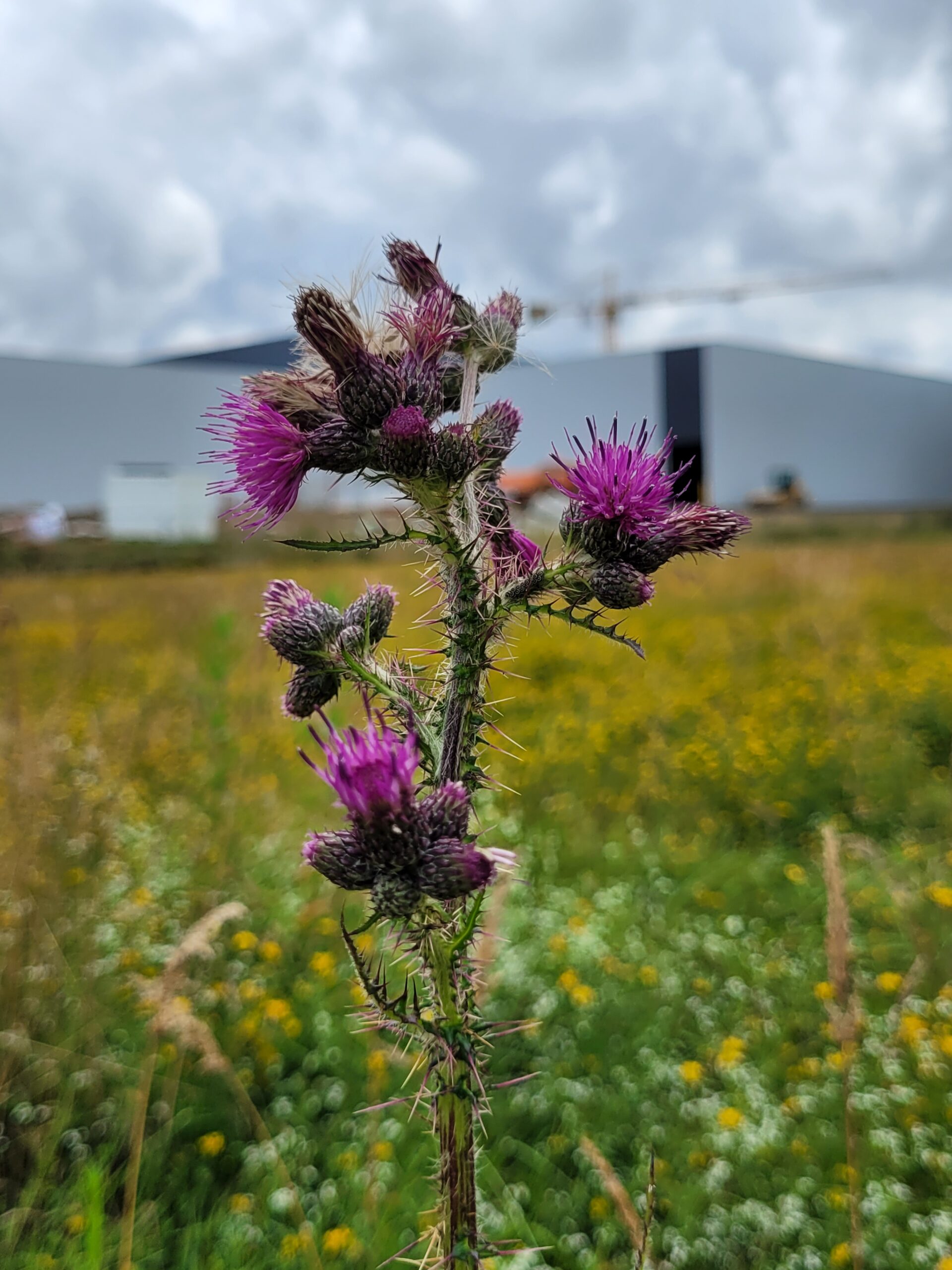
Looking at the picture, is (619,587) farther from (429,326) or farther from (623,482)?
(429,326)

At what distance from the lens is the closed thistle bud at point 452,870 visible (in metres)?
0.73

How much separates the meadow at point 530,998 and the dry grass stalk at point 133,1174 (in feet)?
0.06

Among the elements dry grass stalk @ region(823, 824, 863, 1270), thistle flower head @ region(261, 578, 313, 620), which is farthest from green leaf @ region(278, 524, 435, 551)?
dry grass stalk @ region(823, 824, 863, 1270)

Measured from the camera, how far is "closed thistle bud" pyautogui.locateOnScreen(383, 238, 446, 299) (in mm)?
1032

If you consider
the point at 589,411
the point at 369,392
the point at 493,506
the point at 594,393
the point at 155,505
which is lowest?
the point at 493,506

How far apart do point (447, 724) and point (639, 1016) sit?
2528 mm

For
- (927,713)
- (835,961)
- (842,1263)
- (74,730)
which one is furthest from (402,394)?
(927,713)

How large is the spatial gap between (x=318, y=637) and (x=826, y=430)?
4457cm

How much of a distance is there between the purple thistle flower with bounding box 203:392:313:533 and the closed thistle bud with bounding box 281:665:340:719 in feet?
0.58

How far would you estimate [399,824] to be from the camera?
0.75 meters

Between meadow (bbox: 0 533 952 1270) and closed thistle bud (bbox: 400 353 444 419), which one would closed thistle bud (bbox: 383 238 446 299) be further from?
meadow (bbox: 0 533 952 1270)

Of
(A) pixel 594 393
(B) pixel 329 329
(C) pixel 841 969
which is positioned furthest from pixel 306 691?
(A) pixel 594 393

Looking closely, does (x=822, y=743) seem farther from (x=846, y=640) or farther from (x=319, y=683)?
(x=319, y=683)

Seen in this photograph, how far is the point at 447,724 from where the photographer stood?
→ 0.86m
